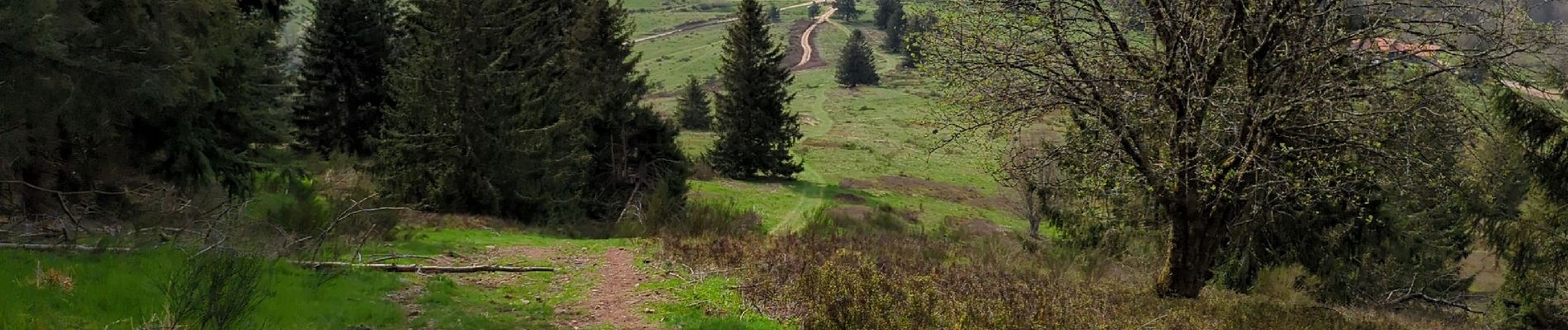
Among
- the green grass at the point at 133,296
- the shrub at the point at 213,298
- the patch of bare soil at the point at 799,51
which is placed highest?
the shrub at the point at 213,298

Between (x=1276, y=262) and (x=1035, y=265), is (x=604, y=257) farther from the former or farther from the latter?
(x=1276, y=262)

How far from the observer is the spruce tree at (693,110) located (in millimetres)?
73750

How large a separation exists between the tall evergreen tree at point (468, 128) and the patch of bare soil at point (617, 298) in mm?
8481

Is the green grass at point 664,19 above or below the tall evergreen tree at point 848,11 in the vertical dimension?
below

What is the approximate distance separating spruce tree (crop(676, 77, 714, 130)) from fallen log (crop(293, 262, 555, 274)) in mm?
60295

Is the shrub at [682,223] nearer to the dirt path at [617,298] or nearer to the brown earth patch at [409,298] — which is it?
the dirt path at [617,298]

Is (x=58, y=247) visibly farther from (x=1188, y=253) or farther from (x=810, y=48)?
(x=810, y=48)

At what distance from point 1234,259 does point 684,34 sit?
490 ft

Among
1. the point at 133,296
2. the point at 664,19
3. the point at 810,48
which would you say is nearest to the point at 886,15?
the point at 810,48

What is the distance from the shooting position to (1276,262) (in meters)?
18.2

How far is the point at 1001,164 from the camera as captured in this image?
1123 centimetres

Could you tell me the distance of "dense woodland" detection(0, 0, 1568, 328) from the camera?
31.0ft

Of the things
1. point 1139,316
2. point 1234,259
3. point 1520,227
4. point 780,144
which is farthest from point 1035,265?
point 780,144

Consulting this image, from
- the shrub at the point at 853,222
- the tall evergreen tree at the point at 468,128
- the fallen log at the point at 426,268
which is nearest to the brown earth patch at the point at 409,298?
the fallen log at the point at 426,268
